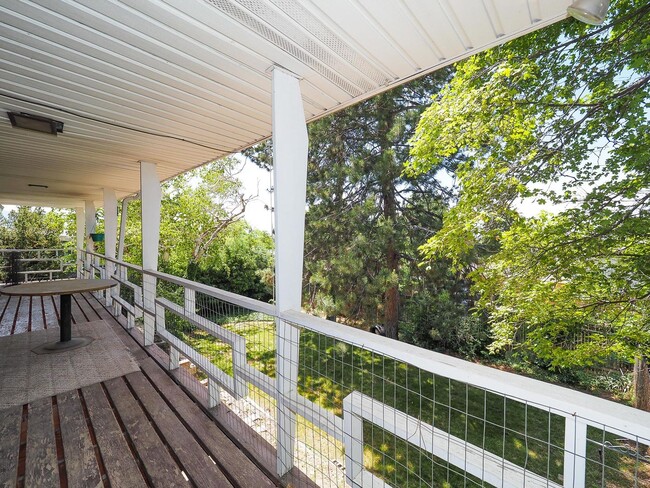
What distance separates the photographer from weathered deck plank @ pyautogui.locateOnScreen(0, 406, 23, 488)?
1667mm

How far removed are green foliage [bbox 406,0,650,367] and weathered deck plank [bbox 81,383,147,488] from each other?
4.21m

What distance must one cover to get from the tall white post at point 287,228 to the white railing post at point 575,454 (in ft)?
4.09

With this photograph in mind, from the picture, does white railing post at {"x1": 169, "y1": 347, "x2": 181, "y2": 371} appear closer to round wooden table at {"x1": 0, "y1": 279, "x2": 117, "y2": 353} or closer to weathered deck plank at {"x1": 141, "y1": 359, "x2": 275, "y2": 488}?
weathered deck plank at {"x1": 141, "y1": 359, "x2": 275, "y2": 488}

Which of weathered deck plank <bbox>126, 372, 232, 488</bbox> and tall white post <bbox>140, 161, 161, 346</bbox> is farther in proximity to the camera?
tall white post <bbox>140, 161, 161, 346</bbox>

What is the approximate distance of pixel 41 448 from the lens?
6.14ft

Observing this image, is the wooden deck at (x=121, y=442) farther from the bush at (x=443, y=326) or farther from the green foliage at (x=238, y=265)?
the green foliage at (x=238, y=265)

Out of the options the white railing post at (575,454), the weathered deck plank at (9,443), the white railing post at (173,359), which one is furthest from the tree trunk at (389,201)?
the white railing post at (575,454)

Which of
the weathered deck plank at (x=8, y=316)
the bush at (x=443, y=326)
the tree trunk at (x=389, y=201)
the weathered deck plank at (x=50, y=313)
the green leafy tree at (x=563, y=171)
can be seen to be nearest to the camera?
the green leafy tree at (x=563, y=171)

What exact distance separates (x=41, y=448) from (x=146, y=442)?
623mm

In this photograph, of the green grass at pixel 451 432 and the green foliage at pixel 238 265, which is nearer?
the green grass at pixel 451 432

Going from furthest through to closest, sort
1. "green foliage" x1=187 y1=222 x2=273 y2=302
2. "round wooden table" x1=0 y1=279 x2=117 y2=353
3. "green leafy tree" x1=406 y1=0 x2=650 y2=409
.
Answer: "green foliage" x1=187 y1=222 x2=273 y2=302
"green leafy tree" x1=406 y1=0 x2=650 y2=409
"round wooden table" x1=0 y1=279 x2=117 y2=353

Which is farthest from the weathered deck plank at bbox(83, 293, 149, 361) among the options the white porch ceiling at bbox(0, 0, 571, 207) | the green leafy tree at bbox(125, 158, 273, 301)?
the green leafy tree at bbox(125, 158, 273, 301)

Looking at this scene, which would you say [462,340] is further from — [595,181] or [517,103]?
[517,103]

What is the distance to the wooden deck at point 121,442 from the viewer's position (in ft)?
5.46
